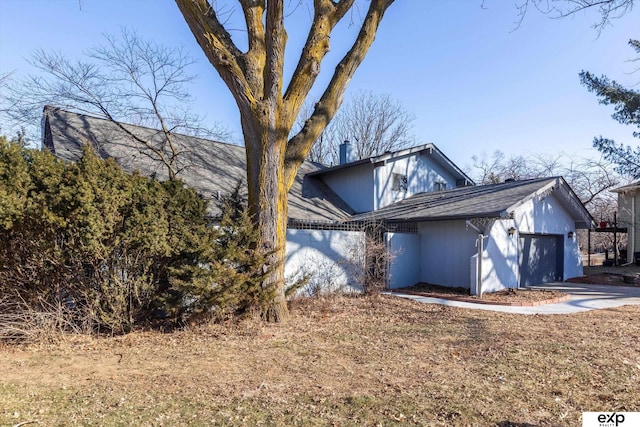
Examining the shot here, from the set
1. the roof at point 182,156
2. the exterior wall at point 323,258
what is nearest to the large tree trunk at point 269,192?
the exterior wall at point 323,258

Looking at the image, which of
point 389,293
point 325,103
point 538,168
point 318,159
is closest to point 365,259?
point 389,293

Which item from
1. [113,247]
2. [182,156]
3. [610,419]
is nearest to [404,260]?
[182,156]

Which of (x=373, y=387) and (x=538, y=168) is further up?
(x=538, y=168)

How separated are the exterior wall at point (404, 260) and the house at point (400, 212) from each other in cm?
4

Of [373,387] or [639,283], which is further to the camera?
[639,283]

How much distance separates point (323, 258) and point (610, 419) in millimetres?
8847

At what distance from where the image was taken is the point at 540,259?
47.5 feet

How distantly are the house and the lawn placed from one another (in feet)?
12.3

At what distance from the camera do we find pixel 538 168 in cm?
3362

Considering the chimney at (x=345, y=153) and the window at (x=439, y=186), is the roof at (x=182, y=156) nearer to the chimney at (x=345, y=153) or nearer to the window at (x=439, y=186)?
the chimney at (x=345, y=153)

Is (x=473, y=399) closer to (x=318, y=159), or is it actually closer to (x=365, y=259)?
(x=365, y=259)

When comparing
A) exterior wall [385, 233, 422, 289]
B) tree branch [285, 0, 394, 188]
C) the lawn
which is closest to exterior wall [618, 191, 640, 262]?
exterior wall [385, 233, 422, 289]

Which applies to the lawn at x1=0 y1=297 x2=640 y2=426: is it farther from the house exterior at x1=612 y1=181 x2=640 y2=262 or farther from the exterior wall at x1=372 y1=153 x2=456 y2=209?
the house exterior at x1=612 y1=181 x2=640 y2=262

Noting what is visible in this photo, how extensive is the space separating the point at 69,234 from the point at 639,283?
18107 mm
